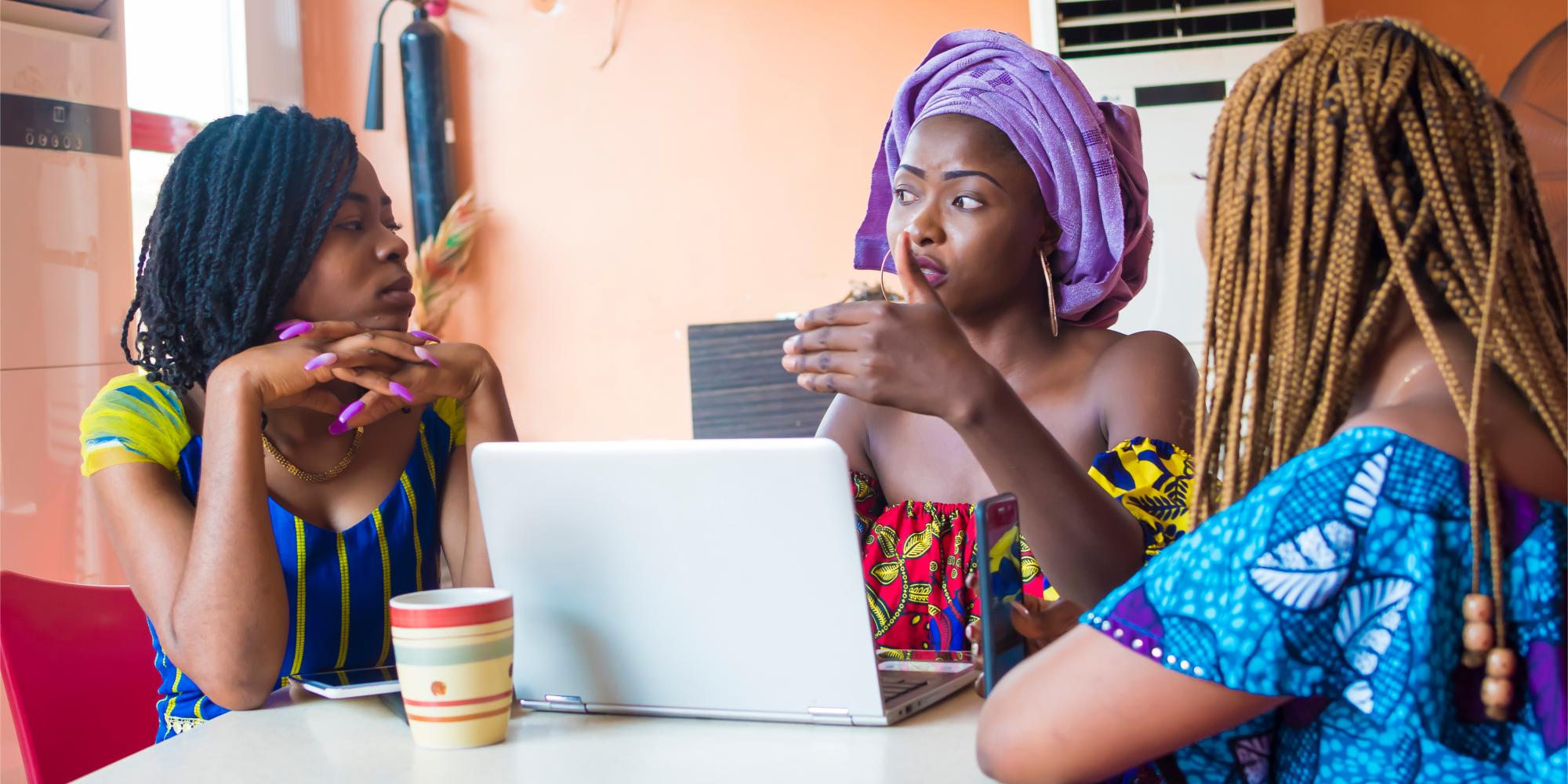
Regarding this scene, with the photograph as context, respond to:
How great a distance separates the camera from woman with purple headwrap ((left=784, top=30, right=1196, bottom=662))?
1212 millimetres

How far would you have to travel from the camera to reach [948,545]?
1.28 meters

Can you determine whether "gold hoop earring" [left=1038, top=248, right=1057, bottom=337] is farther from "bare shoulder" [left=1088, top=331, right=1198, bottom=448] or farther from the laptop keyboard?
the laptop keyboard

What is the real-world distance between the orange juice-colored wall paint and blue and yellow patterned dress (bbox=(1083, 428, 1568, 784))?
8.37ft

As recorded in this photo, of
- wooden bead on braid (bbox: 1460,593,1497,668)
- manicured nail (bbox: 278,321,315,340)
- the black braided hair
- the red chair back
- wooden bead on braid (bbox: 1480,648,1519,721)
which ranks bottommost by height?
the red chair back

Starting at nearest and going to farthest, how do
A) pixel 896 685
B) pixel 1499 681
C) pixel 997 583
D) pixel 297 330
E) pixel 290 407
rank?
pixel 1499 681, pixel 997 583, pixel 896 685, pixel 297 330, pixel 290 407

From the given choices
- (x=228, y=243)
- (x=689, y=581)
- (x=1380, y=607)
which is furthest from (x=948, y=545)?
(x=228, y=243)

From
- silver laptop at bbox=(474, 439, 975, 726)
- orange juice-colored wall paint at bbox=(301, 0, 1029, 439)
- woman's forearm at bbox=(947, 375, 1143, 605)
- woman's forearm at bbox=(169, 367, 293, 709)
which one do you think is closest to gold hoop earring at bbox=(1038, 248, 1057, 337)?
woman's forearm at bbox=(947, 375, 1143, 605)

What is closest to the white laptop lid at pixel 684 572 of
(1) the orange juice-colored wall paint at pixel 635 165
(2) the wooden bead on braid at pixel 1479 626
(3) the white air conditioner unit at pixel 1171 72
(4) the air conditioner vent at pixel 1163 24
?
(2) the wooden bead on braid at pixel 1479 626

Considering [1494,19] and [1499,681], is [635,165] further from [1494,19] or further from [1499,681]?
[1499,681]

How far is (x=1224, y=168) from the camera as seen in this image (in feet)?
2.59

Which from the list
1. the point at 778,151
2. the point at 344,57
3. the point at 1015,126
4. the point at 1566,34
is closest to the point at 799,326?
the point at 1015,126

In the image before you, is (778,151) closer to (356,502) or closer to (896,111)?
(896,111)

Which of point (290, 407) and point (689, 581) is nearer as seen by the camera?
point (689, 581)

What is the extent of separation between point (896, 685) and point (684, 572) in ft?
0.65
